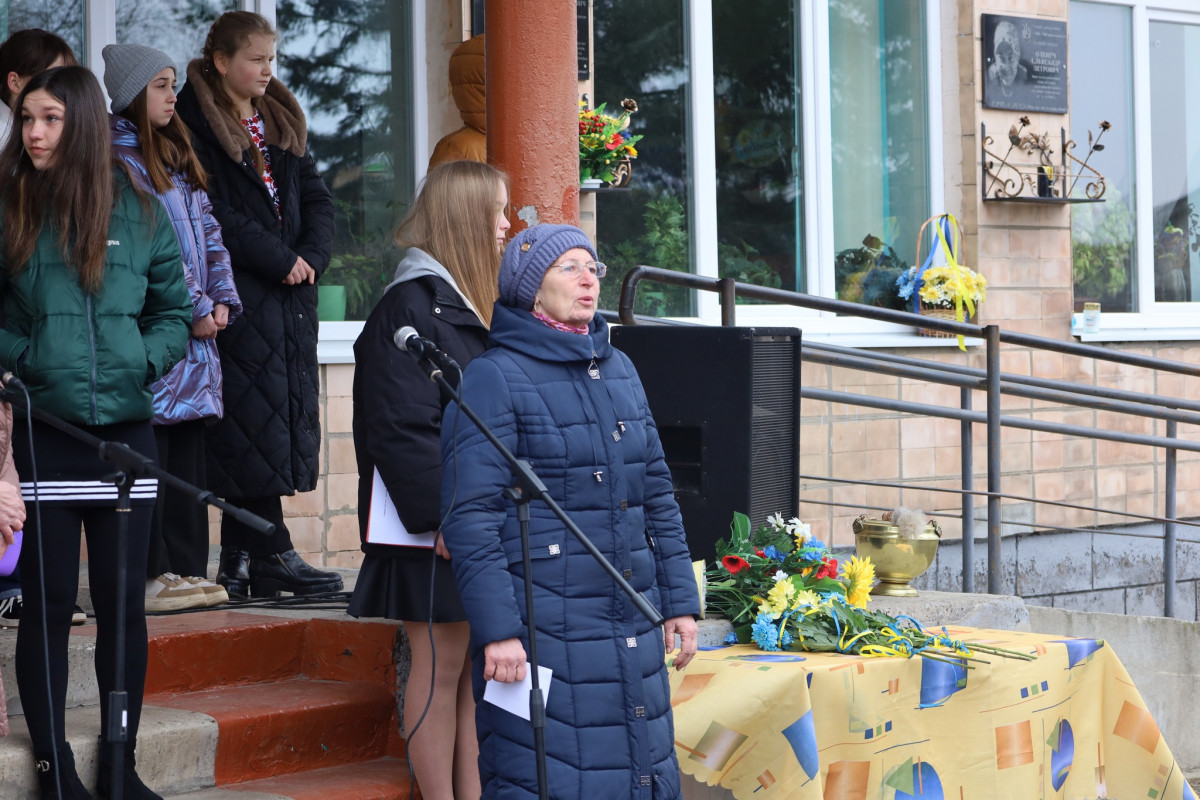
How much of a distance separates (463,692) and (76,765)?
0.89 meters

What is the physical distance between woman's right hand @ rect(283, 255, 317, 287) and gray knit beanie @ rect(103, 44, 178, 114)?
0.74 metres

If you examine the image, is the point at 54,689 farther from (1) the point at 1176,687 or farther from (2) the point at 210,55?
(1) the point at 1176,687

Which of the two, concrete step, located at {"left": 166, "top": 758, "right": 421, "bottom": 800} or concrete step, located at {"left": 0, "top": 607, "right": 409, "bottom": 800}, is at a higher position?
concrete step, located at {"left": 0, "top": 607, "right": 409, "bottom": 800}

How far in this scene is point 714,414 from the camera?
14.7 feet

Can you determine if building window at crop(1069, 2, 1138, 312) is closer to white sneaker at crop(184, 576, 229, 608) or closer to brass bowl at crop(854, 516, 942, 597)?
brass bowl at crop(854, 516, 942, 597)

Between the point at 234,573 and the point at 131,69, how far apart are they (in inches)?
63.0

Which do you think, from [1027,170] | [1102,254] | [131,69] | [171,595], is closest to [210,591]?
[171,595]

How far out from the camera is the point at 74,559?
335 cm

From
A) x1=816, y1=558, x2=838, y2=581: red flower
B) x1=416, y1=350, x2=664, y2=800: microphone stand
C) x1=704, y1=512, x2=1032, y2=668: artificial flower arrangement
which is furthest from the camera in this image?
x1=816, y1=558, x2=838, y2=581: red flower

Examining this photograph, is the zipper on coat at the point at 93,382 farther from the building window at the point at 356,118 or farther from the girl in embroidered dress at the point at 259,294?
the building window at the point at 356,118

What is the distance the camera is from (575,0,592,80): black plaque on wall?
7.10m

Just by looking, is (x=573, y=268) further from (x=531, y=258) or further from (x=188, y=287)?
(x=188, y=287)

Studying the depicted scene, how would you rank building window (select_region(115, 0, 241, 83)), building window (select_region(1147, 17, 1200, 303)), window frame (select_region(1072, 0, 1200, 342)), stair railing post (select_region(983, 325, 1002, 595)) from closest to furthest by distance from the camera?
stair railing post (select_region(983, 325, 1002, 595)) < building window (select_region(115, 0, 241, 83)) < window frame (select_region(1072, 0, 1200, 342)) < building window (select_region(1147, 17, 1200, 303))

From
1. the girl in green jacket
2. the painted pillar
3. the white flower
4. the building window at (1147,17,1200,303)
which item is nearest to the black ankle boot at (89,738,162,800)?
the girl in green jacket
